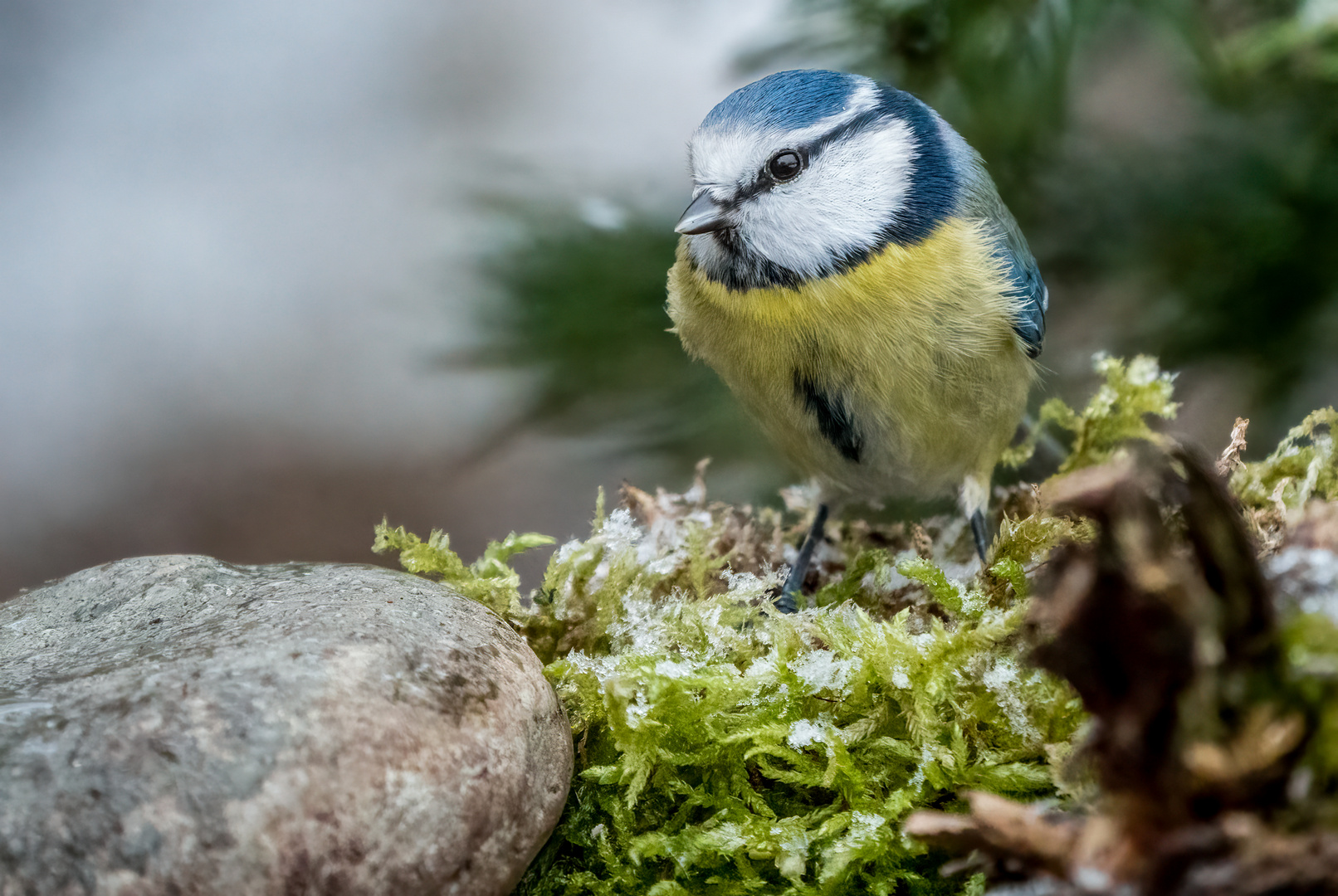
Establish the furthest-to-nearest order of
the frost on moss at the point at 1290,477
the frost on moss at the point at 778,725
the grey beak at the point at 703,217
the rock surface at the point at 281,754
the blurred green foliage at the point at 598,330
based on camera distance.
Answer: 1. the blurred green foliage at the point at 598,330
2. the grey beak at the point at 703,217
3. the frost on moss at the point at 1290,477
4. the frost on moss at the point at 778,725
5. the rock surface at the point at 281,754

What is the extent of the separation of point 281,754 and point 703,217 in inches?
23.7

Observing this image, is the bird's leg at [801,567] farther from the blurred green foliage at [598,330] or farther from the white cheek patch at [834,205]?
the white cheek patch at [834,205]

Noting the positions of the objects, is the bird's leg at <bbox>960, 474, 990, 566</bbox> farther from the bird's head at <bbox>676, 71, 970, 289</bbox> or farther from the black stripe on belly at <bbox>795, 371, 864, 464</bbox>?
the bird's head at <bbox>676, 71, 970, 289</bbox>

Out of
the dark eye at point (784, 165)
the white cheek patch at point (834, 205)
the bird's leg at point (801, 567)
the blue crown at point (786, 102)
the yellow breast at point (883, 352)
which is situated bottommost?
the bird's leg at point (801, 567)

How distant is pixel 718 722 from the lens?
65 cm

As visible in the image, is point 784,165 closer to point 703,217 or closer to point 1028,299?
point 703,217

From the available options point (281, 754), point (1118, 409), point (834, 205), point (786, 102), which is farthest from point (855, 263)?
point (281, 754)

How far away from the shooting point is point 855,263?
875 mm

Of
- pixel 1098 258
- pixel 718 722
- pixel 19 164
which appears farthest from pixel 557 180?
pixel 19 164

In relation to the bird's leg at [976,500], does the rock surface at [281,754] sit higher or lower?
higher

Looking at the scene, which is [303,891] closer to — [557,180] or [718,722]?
[718,722]

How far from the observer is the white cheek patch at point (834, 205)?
0.88 metres

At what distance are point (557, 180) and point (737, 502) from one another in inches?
20.7

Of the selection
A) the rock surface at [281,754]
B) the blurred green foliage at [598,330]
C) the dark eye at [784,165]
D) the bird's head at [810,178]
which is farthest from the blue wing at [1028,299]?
the rock surface at [281,754]
